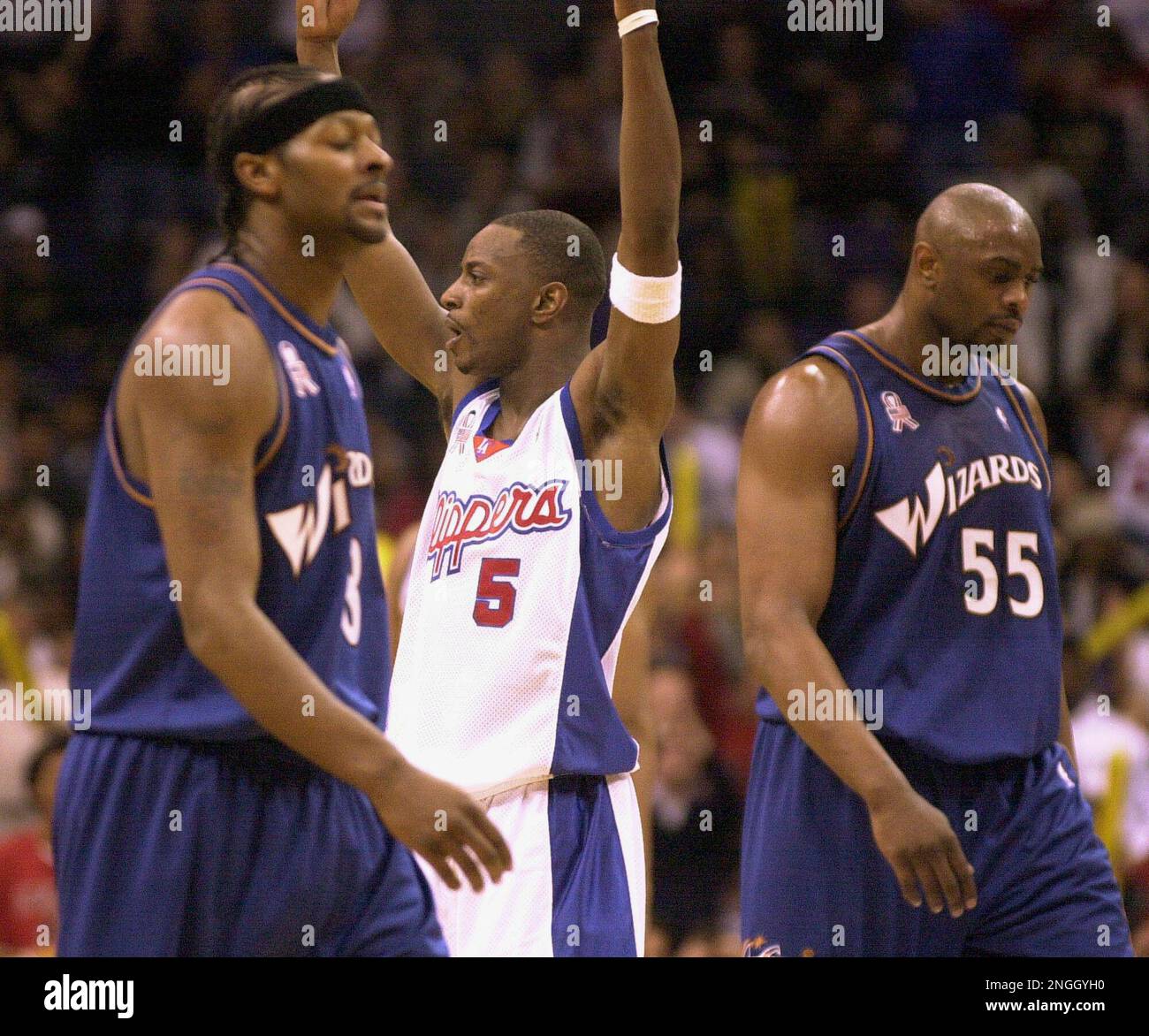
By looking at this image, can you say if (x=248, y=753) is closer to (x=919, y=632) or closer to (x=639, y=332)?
(x=639, y=332)

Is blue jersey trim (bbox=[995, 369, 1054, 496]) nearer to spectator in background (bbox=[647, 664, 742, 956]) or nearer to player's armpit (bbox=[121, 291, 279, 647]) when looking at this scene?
player's armpit (bbox=[121, 291, 279, 647])

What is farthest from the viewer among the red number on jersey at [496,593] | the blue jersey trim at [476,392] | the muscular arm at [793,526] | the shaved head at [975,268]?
the blue jersey trim at [476,392]

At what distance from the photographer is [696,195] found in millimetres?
10602

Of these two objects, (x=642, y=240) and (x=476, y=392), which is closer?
(x=642, y=240)

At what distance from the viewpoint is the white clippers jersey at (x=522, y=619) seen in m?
4.34

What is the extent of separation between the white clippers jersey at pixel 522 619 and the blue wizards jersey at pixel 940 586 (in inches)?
18.1

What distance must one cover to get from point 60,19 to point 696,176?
155 inches

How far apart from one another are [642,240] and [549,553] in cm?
77

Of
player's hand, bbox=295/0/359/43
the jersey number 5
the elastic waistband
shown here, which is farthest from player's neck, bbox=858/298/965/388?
the elastic waistband

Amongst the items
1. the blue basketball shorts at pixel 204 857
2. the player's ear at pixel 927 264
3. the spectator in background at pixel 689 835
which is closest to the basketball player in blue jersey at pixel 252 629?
the blue basketball shorts at pixel 204 857

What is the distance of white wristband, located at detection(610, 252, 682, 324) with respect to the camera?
14.2 ft

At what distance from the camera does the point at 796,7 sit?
11414mm

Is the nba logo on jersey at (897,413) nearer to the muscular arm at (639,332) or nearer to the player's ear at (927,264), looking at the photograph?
the player's ear at (927,264)

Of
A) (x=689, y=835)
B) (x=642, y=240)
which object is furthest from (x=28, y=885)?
(x=642, y=240)
